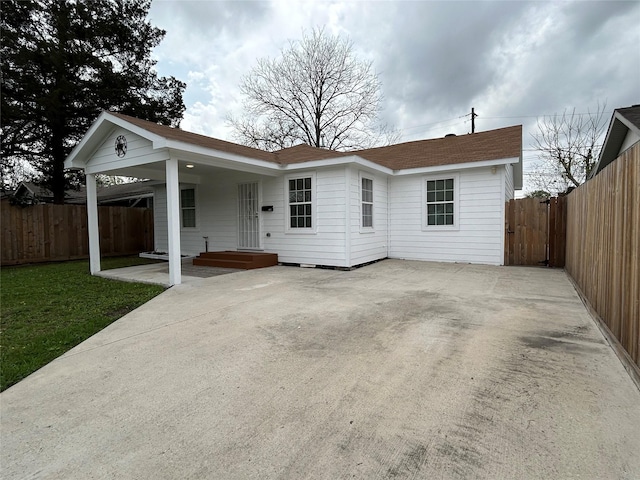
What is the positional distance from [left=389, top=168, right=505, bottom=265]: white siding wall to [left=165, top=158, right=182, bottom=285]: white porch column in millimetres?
6126

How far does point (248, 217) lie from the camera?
31.7 ft

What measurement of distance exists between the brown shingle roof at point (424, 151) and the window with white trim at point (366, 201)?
0.79 m

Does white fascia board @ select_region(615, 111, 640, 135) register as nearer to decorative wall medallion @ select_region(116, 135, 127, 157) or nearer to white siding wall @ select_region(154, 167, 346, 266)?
white siding wall @ select_region(154, 167, 346, 266)

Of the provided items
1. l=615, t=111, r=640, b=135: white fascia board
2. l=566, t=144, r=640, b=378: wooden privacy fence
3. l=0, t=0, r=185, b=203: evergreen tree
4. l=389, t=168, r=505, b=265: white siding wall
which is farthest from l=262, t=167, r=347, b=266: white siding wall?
l=0, t=0, r=185, b=203: evergreen tree

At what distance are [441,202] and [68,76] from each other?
45.3 ft

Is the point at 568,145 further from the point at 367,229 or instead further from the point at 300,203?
the point at 300,203

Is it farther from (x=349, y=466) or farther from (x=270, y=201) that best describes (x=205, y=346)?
(x=270, y=201)

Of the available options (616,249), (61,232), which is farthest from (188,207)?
(616,249)

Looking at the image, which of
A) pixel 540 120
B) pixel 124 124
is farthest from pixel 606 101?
pixel 124 124

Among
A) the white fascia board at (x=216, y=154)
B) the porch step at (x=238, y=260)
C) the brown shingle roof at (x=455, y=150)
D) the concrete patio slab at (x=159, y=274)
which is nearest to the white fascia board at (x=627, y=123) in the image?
the brown shingle roof at (x=455, y=150)

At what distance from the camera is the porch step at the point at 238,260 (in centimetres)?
859

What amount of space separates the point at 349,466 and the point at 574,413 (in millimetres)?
1477

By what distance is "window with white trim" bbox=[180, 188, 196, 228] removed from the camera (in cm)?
1089

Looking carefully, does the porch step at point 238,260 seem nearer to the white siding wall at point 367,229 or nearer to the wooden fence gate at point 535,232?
the white siding wall at point 367,229
